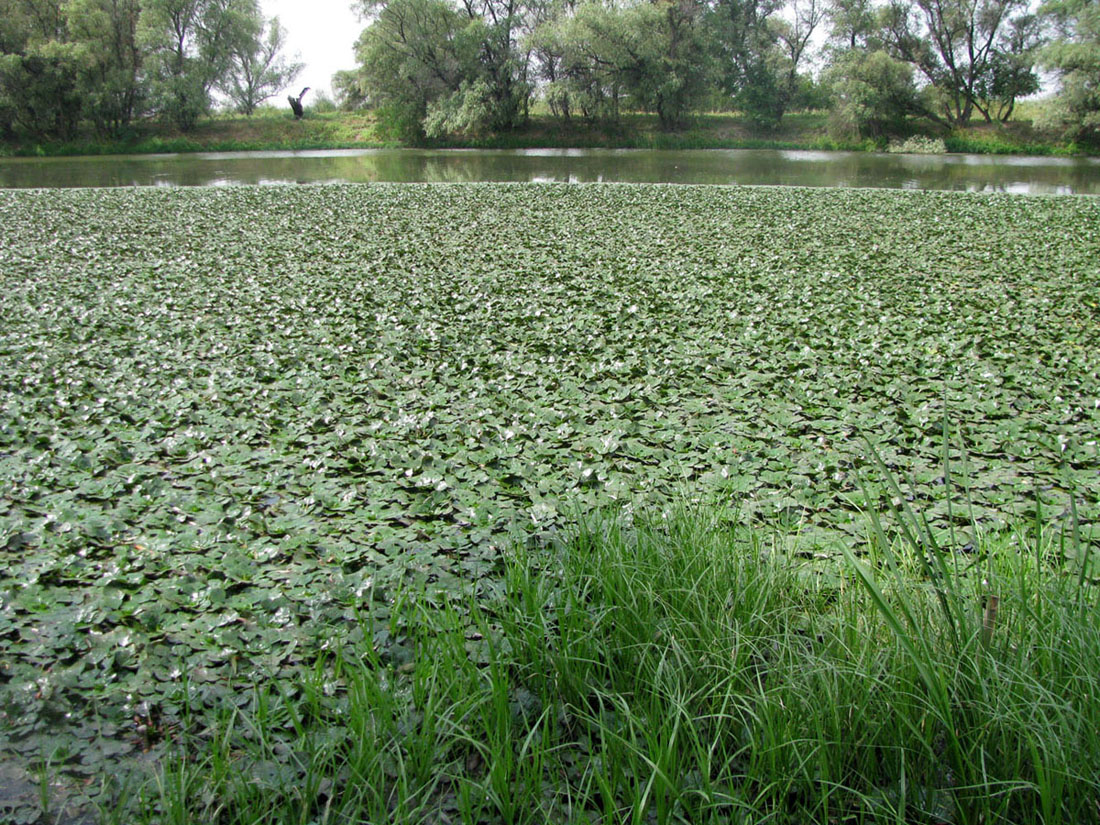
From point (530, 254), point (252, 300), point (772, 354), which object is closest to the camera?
point (772, 354)

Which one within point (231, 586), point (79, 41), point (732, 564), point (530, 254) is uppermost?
point (79, 41)

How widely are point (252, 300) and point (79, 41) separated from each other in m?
33.1

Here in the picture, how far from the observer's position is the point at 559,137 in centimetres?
3375

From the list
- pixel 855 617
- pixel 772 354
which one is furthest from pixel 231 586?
pixel 772 354

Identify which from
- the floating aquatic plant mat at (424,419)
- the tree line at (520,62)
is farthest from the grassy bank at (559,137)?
the floating aquatic plant mat at (424,419)

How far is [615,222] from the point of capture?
10633 millimetres

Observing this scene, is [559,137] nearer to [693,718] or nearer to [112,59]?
[112,59]

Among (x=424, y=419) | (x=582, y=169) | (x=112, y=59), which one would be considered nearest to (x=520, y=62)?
(x=582, y=169)

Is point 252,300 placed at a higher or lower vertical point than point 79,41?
lower

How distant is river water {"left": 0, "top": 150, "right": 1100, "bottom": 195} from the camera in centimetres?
1786

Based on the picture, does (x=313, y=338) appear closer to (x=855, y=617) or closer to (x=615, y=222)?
(x=855, y=617)

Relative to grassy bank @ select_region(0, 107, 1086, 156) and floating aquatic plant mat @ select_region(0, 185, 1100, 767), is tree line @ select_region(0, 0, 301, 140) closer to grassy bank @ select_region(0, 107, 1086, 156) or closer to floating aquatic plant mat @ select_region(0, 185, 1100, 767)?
grassy bank @ select_region(0, 107, 1086, 156)

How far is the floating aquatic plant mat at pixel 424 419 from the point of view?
2516 millimetres

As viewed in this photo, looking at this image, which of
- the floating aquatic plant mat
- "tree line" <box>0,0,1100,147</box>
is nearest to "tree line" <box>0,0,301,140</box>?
"tree line" <box>0,0,1100,147</box>
